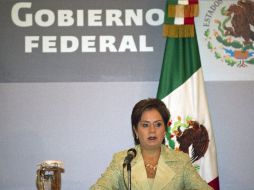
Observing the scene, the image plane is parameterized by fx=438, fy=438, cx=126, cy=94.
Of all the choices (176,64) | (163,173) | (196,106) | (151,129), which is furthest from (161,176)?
(176,64)

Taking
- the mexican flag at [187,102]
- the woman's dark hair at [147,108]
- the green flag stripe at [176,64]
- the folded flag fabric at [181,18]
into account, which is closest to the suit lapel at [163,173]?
the woman's dark hair at [147,108]

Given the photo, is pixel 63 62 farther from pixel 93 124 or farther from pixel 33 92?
pixel 93 124

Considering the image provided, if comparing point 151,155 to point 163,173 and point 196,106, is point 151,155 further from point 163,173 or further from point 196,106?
point 196,106

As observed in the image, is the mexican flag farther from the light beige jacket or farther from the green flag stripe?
the light beige jacket

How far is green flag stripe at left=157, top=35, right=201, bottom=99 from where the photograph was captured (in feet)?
12.8

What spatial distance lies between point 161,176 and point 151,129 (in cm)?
32

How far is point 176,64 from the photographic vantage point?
155 inches

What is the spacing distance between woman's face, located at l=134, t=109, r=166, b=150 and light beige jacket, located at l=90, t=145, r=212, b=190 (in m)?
0.12

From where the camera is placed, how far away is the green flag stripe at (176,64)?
3914 mm

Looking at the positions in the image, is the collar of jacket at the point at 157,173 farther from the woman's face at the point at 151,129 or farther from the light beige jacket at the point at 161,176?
the woman's face at the point at 151,129

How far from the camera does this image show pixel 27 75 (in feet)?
13.8

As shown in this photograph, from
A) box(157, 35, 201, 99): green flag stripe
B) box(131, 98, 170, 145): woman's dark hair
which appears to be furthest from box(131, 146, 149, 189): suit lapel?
box(157, 35, 201, 99): green flag stripe

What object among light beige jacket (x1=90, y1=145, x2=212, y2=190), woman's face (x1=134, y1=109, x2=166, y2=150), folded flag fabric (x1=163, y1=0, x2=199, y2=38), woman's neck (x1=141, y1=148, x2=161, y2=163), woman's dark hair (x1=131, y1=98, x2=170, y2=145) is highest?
folded flag fabric (x1=163, y1=0, x2=199, y2=38)

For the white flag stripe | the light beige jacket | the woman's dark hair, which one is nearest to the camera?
the light beige jacket
